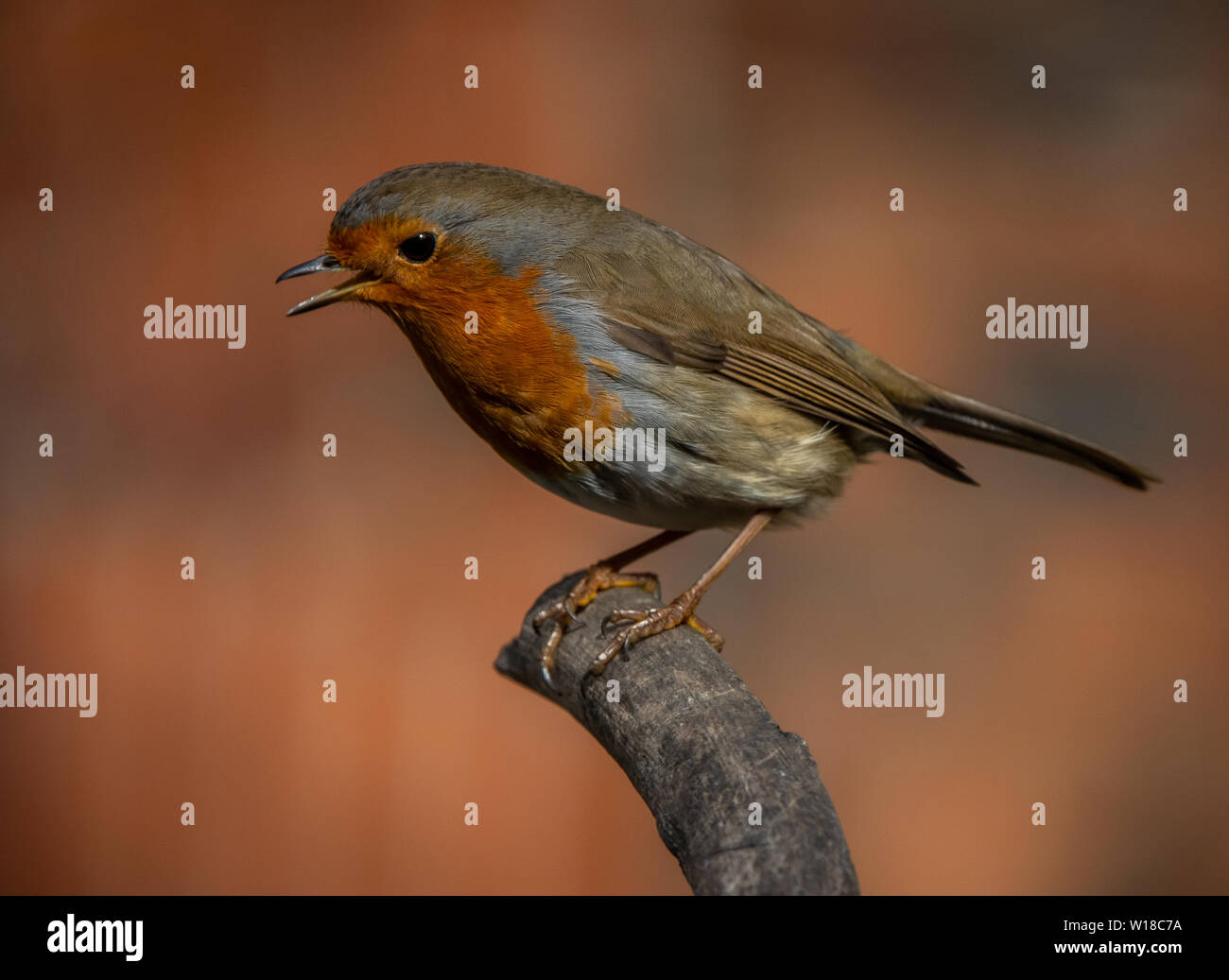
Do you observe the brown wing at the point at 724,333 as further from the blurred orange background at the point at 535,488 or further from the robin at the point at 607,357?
the blurred orange background at the point at 535,488

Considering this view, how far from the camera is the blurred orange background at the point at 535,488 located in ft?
16.4

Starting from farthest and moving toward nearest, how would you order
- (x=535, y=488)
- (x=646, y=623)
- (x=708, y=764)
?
(x=535, y=488)
(x=646, y=623)
(x=708, y=764)

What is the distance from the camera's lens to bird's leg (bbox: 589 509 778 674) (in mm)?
2699

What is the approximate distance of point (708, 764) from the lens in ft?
6.95

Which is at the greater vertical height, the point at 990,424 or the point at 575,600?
the point at 990,424

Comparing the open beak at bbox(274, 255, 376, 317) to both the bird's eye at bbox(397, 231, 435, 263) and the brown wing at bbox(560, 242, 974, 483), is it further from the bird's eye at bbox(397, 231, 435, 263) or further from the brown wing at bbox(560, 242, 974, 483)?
the brown wing at bbox(560, 242, 974, 483)

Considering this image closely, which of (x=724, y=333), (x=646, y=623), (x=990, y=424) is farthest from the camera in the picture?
(x=990, y=424)

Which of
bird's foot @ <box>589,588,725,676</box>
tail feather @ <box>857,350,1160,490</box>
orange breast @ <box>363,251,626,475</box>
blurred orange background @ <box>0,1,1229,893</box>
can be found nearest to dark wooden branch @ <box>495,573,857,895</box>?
bird's foot @ <box>589,588,725,676</box>

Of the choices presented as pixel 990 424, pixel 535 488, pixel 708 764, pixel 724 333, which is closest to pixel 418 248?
pixel 724 333

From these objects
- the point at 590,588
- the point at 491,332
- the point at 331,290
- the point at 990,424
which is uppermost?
the point at 331,290

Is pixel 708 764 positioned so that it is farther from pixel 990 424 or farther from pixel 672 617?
pixel 990 424

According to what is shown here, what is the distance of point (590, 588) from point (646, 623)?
39 centimetres

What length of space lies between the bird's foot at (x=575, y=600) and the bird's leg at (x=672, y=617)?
0.52ft

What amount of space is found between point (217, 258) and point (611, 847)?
3104mm
